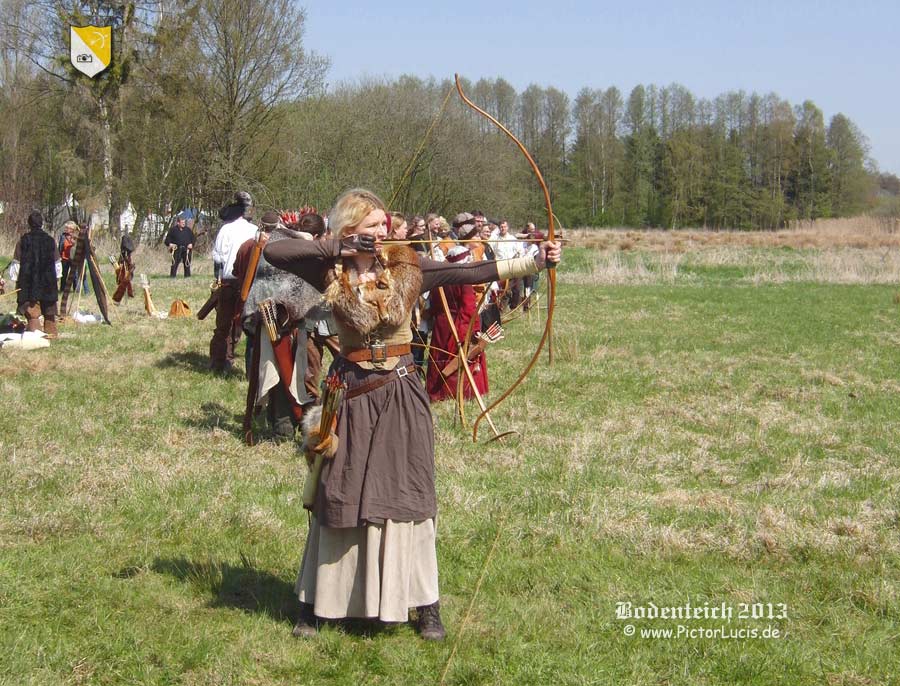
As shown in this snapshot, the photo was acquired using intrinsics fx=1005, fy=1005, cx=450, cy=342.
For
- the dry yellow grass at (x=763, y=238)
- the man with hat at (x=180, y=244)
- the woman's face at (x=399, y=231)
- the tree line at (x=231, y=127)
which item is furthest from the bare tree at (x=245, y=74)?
the woman's face at (x=399, y=231)

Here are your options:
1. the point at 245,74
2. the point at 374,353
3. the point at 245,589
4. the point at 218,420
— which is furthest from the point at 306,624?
the point at 245,74

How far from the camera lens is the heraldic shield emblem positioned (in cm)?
2792

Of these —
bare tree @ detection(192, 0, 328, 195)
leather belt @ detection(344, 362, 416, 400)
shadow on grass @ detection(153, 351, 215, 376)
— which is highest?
bare tree @ detection(192, 0, 328, 195)

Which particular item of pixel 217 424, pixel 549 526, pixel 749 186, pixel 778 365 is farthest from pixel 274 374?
pixel 749 186

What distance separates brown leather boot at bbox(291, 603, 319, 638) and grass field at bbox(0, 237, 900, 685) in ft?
0.20

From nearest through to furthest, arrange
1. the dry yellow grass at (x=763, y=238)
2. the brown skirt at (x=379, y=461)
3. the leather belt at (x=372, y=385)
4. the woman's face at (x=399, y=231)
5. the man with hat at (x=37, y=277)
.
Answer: the brown skirt at (x=379, y=461) < the leather belt at (x=372, y=385) < the woman's face at (x=399, y=231) < the man with hat at (x=37, y=277) < the dry yellow grass at (x=763, y=238)

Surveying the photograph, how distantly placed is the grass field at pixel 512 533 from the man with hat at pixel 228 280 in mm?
407

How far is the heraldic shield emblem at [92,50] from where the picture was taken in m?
27.9

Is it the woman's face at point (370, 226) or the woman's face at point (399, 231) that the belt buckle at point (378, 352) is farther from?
the woman's face at point (399, 231)

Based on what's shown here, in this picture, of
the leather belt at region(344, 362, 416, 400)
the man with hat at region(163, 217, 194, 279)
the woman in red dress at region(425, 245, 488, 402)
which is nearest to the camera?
the leather belt at region(344, 362, 416, 400)

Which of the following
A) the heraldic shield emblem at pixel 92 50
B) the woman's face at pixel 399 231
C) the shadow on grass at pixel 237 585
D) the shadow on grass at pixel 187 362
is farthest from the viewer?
the heraldic shield emblem at pixel 92 50

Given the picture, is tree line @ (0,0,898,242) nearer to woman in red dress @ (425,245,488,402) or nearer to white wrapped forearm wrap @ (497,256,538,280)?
woman in red dress @ (425,245,488,402)

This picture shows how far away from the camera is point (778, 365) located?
37.8ft

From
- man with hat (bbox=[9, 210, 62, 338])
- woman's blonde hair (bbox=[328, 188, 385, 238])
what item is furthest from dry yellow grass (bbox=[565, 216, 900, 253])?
woman's blonde hair (bbox=[328, 188, 385, 238])
